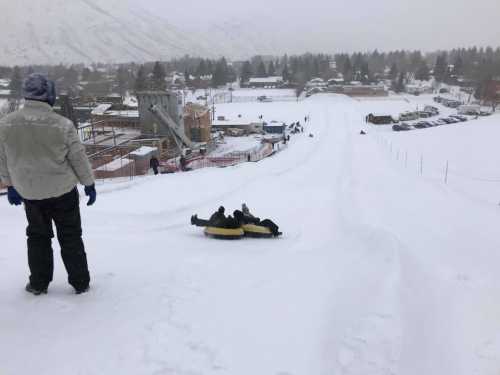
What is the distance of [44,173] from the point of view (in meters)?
3.41

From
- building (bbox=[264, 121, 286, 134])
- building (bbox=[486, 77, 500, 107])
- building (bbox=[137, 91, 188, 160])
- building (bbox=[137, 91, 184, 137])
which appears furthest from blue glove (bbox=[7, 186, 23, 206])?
building (bbox=[486, 77, 500, 107])

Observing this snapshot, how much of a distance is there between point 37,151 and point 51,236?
0.83m

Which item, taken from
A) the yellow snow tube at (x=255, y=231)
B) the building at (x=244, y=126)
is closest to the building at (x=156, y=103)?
the building at (x=244, y=126)

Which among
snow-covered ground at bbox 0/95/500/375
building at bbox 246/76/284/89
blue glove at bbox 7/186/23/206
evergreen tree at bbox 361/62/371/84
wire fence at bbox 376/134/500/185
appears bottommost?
wire fence at bbox 376/134/500/185

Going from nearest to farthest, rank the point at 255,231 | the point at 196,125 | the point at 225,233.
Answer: the point at 225,233
the point at 255,231
the point at 196,125

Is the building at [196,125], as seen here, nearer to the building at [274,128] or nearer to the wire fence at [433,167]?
the building at [274,128]

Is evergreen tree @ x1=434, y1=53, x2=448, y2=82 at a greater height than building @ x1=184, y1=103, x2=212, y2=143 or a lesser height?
greater

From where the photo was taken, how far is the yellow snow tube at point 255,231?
6.84 metres

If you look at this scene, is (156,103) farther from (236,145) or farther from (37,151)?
(37,151)

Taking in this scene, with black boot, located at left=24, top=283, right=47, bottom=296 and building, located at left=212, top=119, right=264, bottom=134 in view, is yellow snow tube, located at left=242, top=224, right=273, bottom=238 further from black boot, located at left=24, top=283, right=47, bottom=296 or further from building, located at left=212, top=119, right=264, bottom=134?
building, located at left=212, top=119, right=264, bottom=134

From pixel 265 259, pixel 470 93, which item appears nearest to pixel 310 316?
pixel 265 259

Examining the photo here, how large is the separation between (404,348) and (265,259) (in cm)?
229

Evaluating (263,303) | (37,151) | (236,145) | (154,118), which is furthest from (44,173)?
(236,145)

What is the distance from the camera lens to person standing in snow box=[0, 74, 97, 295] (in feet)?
11.0
